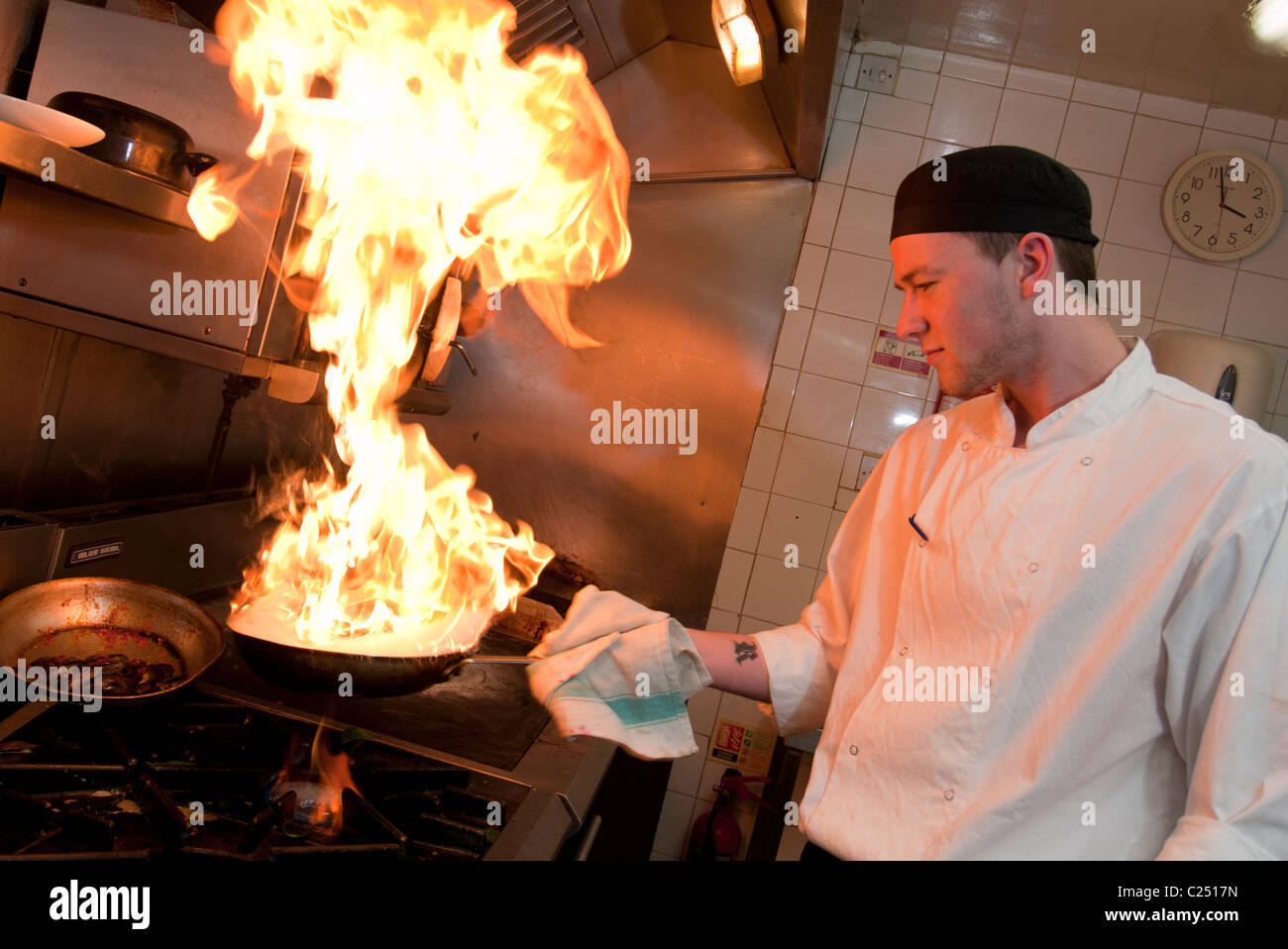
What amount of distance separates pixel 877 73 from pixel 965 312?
78.2 inches

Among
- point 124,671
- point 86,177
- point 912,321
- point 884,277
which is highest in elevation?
point 884,277

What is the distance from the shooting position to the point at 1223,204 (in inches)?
113

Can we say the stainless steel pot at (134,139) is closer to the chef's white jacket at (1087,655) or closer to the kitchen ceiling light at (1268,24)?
the chef's white jacket at (1087,655)

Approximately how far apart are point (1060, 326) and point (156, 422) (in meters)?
2.05

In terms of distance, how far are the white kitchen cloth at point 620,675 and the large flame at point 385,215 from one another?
0.22m

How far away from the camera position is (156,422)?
81.5 inches

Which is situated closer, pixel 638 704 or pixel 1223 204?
pixel 638 704

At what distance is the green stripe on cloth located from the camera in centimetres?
131

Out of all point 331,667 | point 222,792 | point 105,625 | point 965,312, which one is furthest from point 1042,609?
point 105,625

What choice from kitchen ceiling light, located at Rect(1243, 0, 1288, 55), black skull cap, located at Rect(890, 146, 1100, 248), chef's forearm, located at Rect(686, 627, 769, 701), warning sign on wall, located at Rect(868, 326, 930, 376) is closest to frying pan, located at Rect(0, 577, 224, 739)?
chef's forearm, located at Rect(686, 627, 769, 701)

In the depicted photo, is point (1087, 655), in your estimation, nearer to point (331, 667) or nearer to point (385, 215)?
point (331, 667)

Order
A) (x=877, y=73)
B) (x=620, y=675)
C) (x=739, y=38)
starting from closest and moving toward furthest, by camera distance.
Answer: (x=620, y=675) < (x=739, y=38) < (x=877, y=73)

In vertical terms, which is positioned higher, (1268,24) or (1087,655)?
(1268,24)
